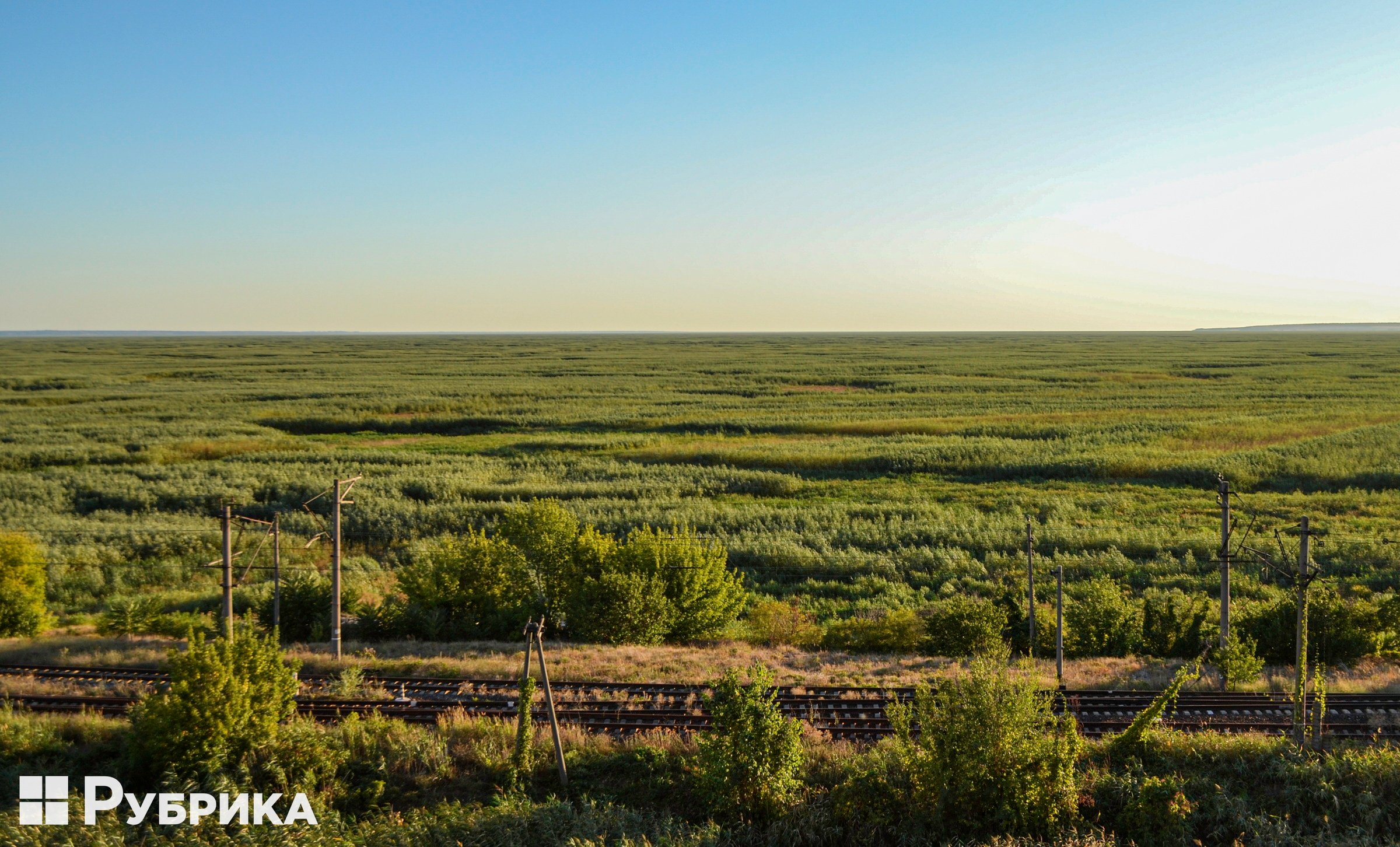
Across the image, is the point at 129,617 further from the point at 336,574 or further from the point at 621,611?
the point at 621,611

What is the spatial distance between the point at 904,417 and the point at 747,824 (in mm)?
66391

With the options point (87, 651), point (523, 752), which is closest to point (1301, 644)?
point (523, 752)

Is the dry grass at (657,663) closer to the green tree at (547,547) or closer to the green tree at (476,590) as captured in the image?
the green tree at (476,590)

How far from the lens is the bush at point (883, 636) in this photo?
2338 cm

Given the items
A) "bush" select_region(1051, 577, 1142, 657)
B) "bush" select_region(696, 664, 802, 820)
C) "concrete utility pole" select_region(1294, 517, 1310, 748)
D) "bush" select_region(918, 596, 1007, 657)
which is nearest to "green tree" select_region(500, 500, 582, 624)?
A: "bush" select_region(918, 596, 1007, 657)

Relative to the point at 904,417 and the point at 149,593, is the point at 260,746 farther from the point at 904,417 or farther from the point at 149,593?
the point at 904,417

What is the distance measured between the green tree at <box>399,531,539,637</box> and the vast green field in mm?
9995

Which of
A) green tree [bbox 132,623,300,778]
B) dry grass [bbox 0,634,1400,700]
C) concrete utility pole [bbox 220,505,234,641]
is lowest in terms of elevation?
dry grass [bbox 0,634,1400,700]

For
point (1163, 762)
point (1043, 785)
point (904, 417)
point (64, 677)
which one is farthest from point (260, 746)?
point (904, 417)

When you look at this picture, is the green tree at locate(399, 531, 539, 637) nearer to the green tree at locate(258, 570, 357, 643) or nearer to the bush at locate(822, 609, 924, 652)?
the green tree at locate(258, 570, 357, 643)

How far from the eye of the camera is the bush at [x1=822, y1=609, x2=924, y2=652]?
23.4m

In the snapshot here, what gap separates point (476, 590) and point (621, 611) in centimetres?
502

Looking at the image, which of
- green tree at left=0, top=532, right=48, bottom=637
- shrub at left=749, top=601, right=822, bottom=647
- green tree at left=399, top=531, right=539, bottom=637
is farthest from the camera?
green tree at left=399, top=531, right=539, bottom=637

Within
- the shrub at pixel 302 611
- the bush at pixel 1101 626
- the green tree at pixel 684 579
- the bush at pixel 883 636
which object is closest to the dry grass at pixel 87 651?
the shrub at pixel 302 611
